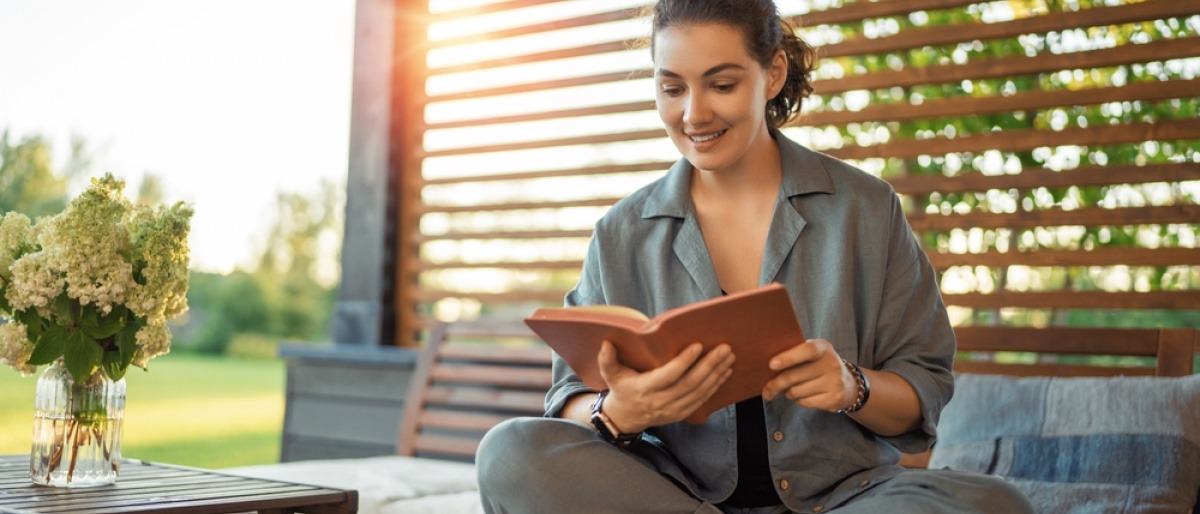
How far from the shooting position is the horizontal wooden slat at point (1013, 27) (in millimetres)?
2855

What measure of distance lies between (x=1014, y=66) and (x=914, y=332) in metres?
1.42

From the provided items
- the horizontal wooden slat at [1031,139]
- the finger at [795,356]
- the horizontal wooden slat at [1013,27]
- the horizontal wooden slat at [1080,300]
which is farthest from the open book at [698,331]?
the horizontal wooden slat at [1013,27]

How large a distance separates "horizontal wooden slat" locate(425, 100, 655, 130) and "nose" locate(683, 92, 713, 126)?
75.8 inches

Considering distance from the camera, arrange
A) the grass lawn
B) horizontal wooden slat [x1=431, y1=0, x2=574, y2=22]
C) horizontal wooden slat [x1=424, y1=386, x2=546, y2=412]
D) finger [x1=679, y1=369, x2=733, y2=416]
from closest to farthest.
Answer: finger [x1=679, y1=369, x2=733, y2=416]
horizontal wooden slat [x1=424, y1=386, x2=546, y2=412]
horizontal wooden slat [x1=431, y1=0, x2=574, y2=22]
the grass lawn

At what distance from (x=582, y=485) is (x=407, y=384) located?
257 cm

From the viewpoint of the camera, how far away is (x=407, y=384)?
13.8ft

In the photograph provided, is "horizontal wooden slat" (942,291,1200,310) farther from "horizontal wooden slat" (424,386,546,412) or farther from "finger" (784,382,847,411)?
"finger" (784,382,847,411)

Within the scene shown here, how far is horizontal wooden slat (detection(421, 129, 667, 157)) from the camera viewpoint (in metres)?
3.88

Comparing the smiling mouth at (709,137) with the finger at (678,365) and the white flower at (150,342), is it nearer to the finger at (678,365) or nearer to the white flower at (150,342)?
the finger at (678,365)

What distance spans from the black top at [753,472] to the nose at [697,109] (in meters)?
0.50

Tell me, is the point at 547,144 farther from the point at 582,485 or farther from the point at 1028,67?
the point at 582,485

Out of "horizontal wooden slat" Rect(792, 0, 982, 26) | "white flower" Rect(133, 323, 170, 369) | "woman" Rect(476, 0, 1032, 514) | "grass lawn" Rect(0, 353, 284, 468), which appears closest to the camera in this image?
"woman" Rect(476, 0, 1032, 514)

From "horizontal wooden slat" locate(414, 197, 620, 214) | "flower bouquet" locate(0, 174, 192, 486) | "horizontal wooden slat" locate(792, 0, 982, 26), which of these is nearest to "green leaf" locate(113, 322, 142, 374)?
"flower bouquet" locate(0, 174, 192, 486)

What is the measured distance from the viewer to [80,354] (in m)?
2.06
